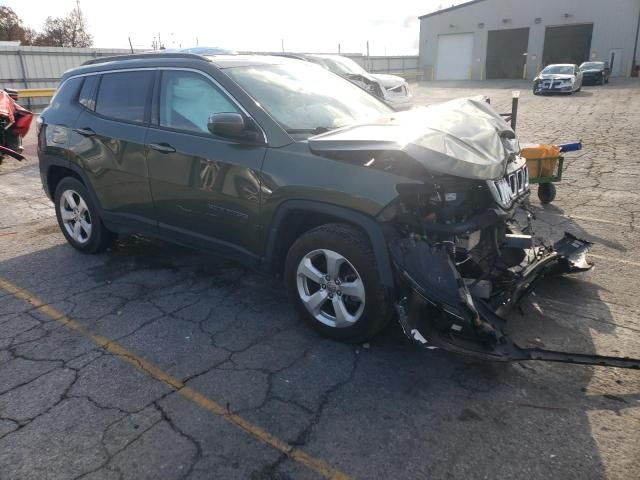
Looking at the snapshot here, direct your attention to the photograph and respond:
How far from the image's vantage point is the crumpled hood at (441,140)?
2990 millimetres

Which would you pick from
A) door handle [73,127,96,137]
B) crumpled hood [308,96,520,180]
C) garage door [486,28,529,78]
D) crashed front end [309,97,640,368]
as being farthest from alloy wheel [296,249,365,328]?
garage door [486,28,529,78]

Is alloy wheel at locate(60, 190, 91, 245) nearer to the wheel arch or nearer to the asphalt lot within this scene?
the asphalt lot

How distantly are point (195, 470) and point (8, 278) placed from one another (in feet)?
11.0

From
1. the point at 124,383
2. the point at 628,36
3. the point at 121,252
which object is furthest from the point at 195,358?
the point at 628,36

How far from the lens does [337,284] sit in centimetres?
338

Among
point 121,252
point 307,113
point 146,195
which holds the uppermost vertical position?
point 307,113

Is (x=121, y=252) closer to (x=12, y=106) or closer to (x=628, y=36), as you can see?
(x=12, y=106)

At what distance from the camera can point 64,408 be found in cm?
292

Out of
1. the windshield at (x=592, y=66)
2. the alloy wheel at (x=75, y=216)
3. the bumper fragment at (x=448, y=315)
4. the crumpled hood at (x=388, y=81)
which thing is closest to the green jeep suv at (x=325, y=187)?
the bumper fragment at (x=448, y=315)

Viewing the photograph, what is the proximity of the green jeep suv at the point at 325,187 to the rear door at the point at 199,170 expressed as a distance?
1cm

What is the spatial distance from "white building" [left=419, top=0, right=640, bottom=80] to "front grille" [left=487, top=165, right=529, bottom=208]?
40206 mm

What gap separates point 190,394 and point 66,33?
4848cm

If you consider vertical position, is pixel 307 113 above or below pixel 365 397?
above

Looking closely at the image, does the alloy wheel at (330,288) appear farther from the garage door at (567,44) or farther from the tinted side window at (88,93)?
the garage door at (567,44)
